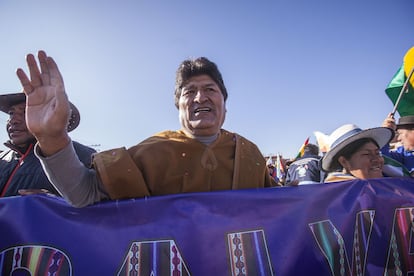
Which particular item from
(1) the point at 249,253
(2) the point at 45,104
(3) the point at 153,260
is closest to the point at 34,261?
(3) the point at 153,260

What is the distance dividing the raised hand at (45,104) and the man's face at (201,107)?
799 millimetres

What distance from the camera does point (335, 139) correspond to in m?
2.59

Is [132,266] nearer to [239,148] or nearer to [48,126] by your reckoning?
[48,126]

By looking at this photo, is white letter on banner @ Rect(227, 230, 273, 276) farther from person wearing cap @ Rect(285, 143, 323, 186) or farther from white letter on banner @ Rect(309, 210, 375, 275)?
person wearing cap @ Rect(285, 143, 323, 186)

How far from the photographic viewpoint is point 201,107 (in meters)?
1.85

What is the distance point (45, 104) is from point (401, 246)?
2.16m

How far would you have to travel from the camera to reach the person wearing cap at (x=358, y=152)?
2316 millimetres

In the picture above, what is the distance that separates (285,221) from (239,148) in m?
0.58

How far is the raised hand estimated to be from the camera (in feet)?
3.98

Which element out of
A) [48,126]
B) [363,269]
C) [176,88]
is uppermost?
[176,88]

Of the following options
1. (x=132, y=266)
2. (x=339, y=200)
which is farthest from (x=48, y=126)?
(x=339, y=200)

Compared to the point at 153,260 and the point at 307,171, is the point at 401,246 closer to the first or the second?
the point at 153,260

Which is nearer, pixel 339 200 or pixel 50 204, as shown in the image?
pixel 50 204

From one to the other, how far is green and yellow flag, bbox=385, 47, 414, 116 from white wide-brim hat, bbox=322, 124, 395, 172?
154 centimetres
